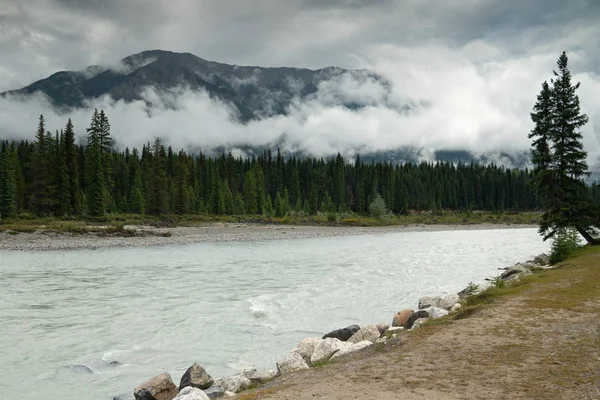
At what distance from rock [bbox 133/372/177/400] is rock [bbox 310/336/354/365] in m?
3.19

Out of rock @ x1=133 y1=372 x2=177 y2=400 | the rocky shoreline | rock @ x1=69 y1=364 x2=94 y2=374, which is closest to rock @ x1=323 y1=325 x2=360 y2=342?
the rocky shoreline

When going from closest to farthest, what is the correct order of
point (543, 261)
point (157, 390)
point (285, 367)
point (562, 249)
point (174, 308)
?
point (157, 390) < point (285, 367) < point (174, 308) < point (562, 249) < point (543, 261)

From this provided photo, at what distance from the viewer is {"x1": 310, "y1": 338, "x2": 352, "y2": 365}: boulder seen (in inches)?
425

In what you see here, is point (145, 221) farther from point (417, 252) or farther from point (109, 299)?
point (109, 299)

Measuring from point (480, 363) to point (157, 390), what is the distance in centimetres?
619

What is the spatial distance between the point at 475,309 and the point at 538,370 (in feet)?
19.2

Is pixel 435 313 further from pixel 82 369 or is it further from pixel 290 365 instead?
pixel 82 369

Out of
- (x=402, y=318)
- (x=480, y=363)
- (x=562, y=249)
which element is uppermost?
(x=562, y=249)

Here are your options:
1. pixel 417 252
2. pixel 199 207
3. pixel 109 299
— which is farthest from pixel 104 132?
pixel 109 299

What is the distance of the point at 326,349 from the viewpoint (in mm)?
11039

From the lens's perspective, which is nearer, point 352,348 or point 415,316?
point 352,348

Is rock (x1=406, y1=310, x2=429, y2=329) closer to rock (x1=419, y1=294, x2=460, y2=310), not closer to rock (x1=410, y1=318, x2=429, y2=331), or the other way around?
rock (x1=410, y1=318, x2=429, y2=331)

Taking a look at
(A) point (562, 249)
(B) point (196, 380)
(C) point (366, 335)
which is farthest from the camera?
(A) point (562, 249)

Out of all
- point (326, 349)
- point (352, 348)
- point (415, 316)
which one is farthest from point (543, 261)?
point (326, 349)
